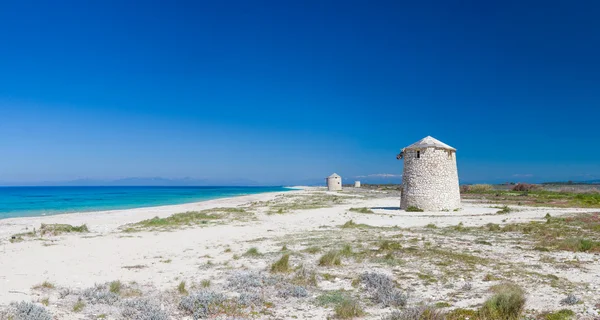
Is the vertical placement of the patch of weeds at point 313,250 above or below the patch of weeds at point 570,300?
above

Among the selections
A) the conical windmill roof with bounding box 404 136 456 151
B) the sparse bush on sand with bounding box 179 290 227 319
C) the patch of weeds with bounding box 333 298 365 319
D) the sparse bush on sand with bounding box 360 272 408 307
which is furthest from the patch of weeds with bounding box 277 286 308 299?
the conical windmill roof with bounding box 404 136 456 151

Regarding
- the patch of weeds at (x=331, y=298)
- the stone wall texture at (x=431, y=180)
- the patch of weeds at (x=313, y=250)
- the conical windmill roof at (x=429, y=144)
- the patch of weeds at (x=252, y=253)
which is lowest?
the patch of weeds at (x=331, y=298)

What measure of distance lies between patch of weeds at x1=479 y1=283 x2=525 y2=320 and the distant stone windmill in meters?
19.3

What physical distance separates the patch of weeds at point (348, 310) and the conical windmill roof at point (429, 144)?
2016cm

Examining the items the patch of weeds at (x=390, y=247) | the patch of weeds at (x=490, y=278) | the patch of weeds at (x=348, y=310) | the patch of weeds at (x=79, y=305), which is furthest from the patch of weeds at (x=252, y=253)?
the patch of weeds at (x=490, y=278)

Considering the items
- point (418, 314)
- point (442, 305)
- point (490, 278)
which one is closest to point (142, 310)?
point (418, 314)

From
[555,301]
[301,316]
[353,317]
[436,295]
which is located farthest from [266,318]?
[555,301]

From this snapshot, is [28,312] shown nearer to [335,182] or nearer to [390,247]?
[390,247]

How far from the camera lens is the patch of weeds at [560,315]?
5.80 meters

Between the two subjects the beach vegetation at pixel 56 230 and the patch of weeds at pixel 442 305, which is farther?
the beach vegetation at pixel 56 230

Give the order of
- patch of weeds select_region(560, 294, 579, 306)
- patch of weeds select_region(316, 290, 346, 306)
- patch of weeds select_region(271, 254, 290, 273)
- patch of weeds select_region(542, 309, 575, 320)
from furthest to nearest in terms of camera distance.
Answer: patch of weeds select_region(271, 254, 290, 273)
patch of weeds select_region(316, 290, 346, 306)
patch of weeds select_region(560, 294, 579, 306)
patch of weeds select_region(542, 309, 575, 320)

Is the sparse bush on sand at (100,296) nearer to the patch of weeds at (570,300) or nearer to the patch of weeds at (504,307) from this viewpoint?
the patch of weeds at (504,307)

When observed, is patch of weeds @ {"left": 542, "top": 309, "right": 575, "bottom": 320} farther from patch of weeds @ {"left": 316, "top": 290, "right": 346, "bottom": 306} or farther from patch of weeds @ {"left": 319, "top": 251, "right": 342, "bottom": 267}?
patch of weeds @ {"left": 319, "top": 251, "right": 342, "bottom": 267}

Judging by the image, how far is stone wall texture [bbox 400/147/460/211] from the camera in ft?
82.0
